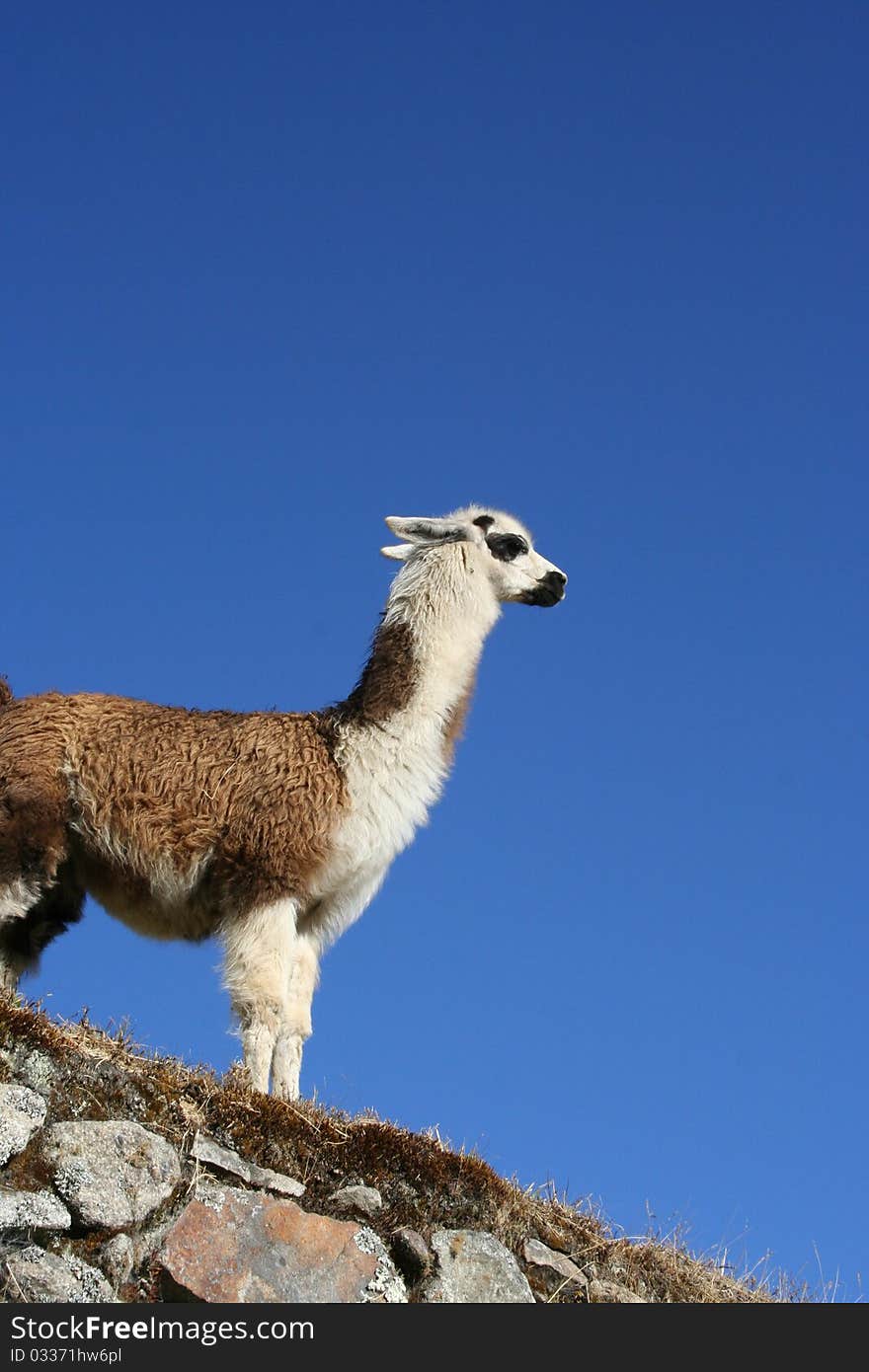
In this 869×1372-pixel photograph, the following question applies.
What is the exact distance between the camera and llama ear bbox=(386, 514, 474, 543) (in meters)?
11.1

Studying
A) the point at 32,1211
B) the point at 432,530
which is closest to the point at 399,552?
the point at 432,530

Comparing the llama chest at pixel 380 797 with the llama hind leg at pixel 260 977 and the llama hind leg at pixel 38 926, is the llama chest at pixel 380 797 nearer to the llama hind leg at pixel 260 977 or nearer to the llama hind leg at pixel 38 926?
the llama hind leg at pixel 260 977

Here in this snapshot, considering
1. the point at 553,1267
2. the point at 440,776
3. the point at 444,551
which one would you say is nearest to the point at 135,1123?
the point at 553,1267

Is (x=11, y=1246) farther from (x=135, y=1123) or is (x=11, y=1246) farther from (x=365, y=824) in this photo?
(x=365, y=824)

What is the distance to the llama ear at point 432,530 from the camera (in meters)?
11.1

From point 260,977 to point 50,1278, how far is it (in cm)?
245

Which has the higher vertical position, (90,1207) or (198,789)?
(198,789)

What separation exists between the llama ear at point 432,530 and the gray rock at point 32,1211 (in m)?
5.55

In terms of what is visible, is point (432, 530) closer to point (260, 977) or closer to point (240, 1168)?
point (260, 977)

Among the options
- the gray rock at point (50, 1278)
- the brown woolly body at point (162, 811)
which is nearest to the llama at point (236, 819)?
the brown woolly body at point (162, 811)

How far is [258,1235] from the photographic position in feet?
24.0

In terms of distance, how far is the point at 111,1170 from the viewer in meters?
7.22

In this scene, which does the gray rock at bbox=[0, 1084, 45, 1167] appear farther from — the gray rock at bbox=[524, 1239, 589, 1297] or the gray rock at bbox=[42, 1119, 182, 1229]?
the gray rock at bbox=[524, 1239, 589, 1297]
